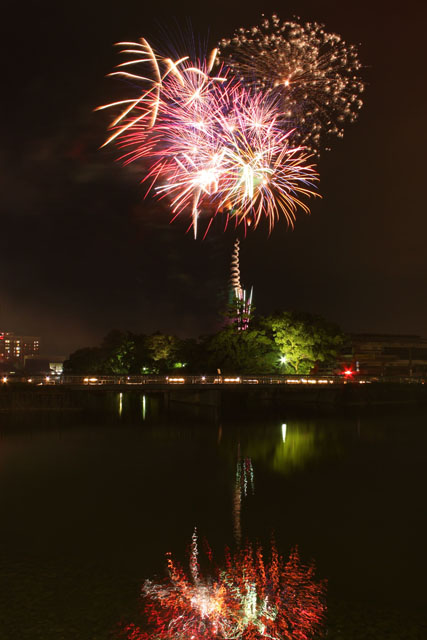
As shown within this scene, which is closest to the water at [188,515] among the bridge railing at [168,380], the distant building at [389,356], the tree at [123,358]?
the bridge railing at [168,380]

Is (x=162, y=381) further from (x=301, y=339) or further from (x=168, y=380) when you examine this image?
(x=301, y=339)

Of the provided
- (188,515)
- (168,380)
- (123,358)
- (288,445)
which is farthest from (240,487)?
(123,358)

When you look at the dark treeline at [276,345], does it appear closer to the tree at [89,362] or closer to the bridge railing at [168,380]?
the bridge railing at [168,380]

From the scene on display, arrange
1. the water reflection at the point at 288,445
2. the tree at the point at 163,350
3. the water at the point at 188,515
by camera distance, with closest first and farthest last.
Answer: the water at the point at 188,515 → the water reflection at the point at 288,445 → the tree at the point at 163,350

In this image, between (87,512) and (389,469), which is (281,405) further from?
(87,512)

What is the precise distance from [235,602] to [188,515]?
7.46 meters

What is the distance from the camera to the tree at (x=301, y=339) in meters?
62.5

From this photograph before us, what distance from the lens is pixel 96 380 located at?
53.5m

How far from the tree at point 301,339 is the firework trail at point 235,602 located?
48.3 metres

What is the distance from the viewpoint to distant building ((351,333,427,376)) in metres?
105

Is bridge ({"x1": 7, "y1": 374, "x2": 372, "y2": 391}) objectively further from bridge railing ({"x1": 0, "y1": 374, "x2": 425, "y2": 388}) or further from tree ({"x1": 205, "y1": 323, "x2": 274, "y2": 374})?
tree ({"x1": 205, "y1": 323, "x2": 274, "y2": 374})

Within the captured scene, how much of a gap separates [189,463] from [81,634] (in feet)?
62.0

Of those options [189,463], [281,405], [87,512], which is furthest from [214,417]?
[87,512]

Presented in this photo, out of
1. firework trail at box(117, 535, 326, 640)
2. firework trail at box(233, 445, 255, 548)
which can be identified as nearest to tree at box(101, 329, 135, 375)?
firework trail at box(233, 445, 255, 548)
